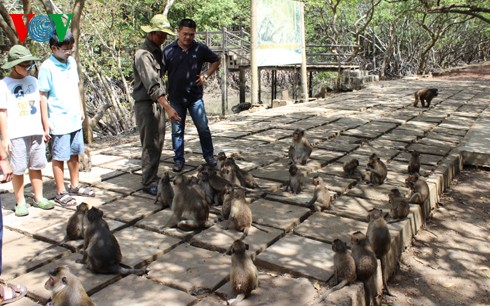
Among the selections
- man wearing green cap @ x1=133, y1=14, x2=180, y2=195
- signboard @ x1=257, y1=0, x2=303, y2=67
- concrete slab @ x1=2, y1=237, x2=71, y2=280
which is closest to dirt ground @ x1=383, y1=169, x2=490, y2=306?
concrete slab @ x1=2, y1=237, x2=71, y2=280

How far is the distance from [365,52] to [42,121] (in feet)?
112

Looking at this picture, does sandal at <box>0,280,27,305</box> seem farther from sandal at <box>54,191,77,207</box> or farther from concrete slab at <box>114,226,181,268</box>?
sandal at <box>54,191,77,207</box>

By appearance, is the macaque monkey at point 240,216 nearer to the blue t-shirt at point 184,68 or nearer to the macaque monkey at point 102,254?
the macaque monkey at point 102,254

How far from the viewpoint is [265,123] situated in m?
10.4

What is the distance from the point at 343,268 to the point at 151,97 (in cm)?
293

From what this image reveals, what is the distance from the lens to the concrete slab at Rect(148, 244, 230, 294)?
3416 mm

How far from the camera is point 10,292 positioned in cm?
319

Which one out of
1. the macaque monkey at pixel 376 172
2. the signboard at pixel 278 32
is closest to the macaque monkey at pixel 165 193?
the macaque monkey at pixel 376 172

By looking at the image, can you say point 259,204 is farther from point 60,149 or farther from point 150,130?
point 60,149

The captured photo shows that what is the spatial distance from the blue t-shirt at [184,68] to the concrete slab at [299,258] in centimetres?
292

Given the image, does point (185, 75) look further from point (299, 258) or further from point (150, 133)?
point (299, 258)

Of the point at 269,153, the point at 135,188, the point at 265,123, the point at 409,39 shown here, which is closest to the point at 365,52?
the point at 409,39

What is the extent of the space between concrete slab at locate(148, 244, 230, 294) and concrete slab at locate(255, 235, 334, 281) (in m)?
0.37

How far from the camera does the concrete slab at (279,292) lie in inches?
125
